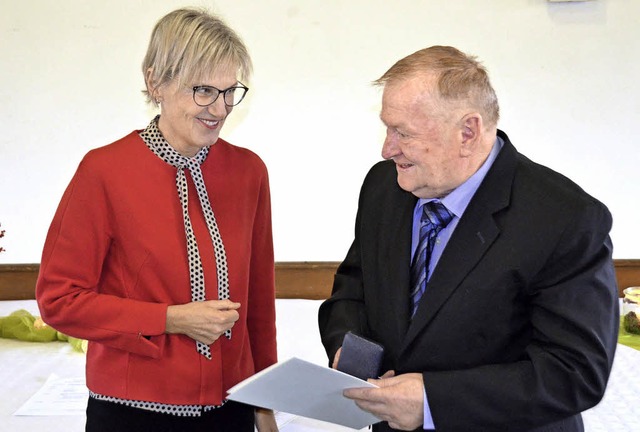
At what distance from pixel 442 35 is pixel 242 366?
2.35 metres

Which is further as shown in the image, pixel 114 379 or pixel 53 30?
pixel 53 30

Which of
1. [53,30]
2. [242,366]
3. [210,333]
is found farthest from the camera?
[53,30]

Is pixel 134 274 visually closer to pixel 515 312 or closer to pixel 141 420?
pixel 141 420

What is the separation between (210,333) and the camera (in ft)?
5.33

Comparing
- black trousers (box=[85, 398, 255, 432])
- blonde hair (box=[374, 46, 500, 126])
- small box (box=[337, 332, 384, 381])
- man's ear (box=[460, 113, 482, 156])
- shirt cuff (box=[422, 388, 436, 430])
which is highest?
blonde hair (box=[374, 46, 500, 126])

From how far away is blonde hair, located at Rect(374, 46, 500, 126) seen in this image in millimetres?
1466

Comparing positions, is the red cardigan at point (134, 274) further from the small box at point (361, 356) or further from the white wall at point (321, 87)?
the white wall at point (321, 87)

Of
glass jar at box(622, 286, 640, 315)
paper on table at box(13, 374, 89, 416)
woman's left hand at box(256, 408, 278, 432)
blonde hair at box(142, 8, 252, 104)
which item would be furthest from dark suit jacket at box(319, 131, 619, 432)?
glass jar at box(622, 286, 640, 315)

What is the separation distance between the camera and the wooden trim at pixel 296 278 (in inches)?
150

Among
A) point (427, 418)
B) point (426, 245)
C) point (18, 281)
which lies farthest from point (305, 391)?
point (18, 281)

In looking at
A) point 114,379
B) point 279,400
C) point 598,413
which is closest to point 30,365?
point 114,379

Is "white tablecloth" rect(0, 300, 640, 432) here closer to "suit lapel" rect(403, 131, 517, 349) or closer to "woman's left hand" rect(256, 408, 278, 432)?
"woman's left hand" rect(256, 408, 278, 432)

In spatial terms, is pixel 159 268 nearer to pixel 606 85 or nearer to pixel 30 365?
pixel 30 365

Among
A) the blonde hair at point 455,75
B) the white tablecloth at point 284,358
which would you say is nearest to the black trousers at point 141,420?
the white tablecloth at point 284,358
